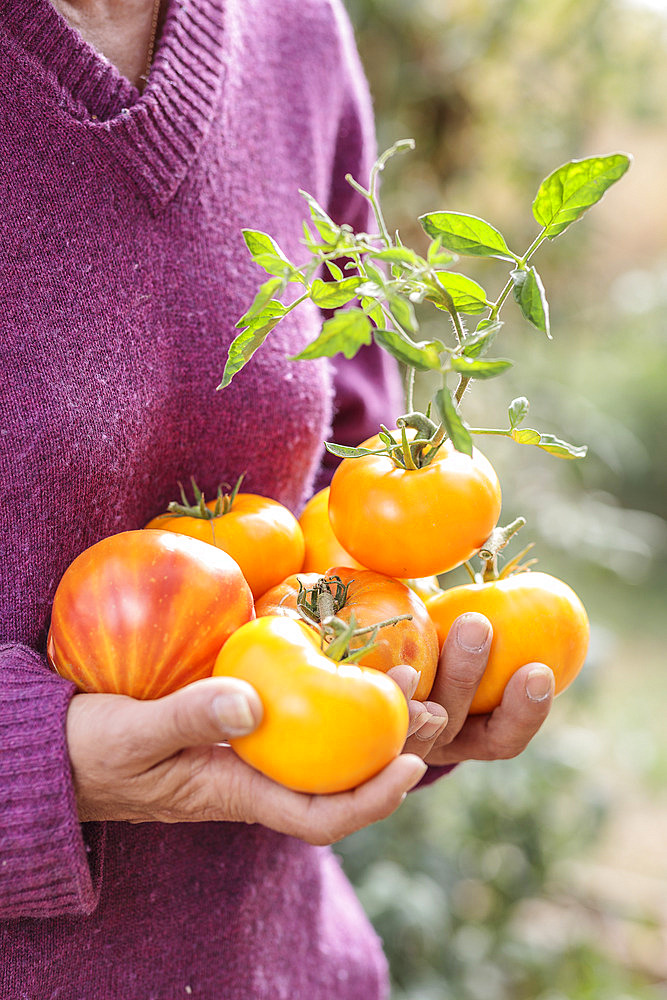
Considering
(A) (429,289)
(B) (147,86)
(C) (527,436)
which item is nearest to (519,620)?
(C) (527,436)

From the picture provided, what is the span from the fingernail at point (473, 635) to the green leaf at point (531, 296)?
0.20 metres

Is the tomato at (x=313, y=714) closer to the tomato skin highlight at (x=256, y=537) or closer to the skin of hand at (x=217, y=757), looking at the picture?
the skin of hand at (x=217, y=757)

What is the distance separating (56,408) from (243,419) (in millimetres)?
179

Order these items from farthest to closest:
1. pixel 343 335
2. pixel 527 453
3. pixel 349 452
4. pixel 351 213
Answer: pixel 527 453
pixel 351 213
pixel 349 452
pixel 343 335

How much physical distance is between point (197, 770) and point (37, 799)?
0.10 m

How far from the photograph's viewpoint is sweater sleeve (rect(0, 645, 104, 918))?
55cm

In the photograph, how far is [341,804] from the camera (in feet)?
1.69

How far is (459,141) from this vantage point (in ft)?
6.05

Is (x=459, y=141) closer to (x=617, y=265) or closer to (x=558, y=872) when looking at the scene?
(x=617, y=265)

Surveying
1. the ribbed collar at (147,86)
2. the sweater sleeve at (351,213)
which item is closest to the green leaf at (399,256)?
the ribbed collar at (147,86)

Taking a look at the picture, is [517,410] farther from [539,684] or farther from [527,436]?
[539,684]

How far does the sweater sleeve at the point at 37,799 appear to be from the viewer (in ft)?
1.81

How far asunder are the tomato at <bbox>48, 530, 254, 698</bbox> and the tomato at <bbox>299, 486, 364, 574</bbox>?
0.41 ft

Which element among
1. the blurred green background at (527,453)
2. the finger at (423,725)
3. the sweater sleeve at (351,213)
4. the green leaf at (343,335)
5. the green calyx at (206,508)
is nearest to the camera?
the green leaf at (343,335)
